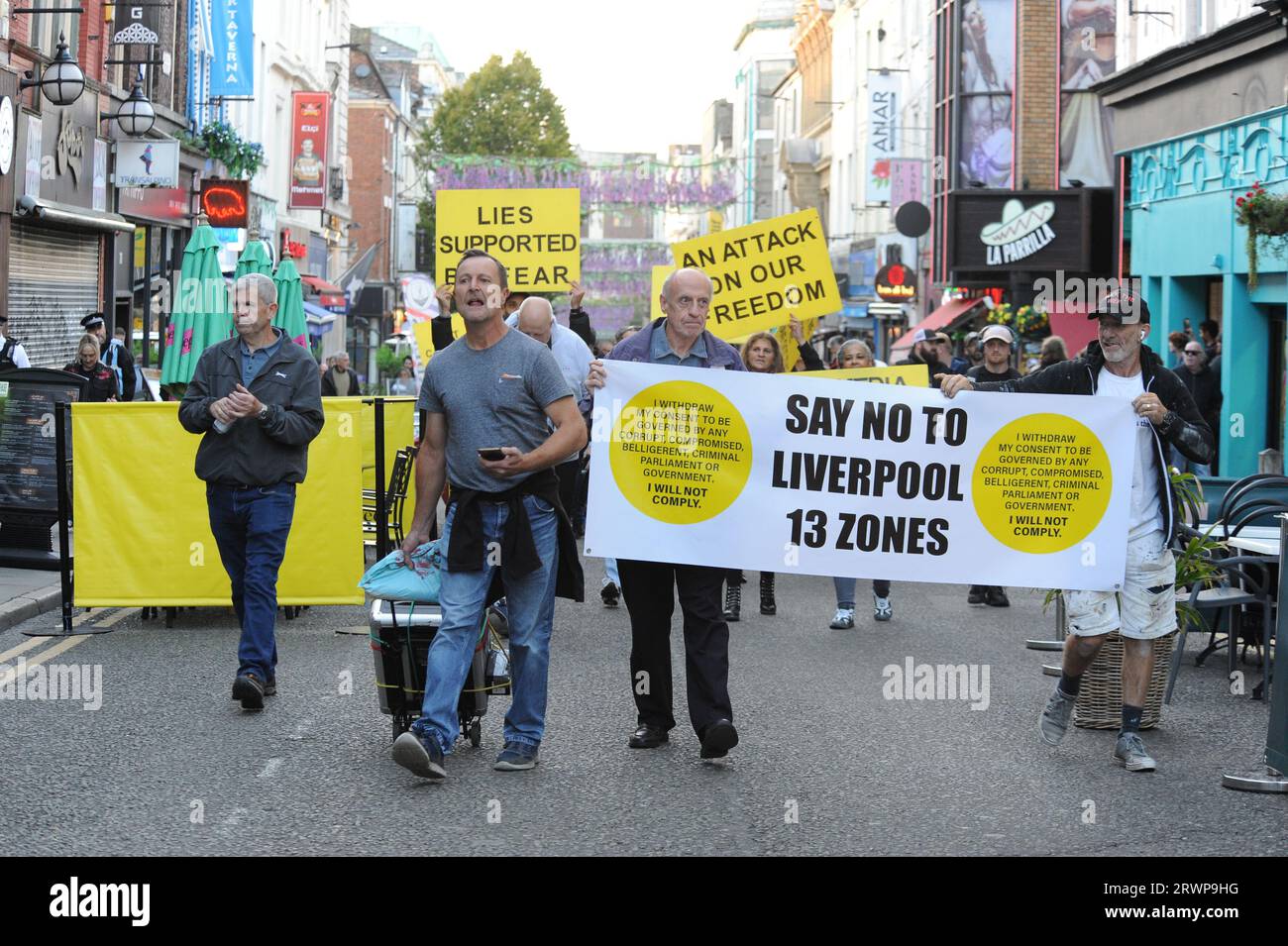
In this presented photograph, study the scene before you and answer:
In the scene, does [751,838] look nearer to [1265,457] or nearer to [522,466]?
[522,466]

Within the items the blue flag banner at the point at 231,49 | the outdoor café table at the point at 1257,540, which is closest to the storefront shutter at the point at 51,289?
the blue flag banner at the point at 231,49

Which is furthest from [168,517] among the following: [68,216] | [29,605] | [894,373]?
[68,216]

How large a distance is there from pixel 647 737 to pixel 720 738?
A: 55 cm

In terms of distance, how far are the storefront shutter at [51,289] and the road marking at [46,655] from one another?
12571 mm

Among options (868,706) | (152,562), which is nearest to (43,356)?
(152,562)

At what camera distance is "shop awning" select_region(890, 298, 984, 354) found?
117ft

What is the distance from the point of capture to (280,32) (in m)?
45.6

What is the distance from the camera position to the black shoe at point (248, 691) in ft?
26.8

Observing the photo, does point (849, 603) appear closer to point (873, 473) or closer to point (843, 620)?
point (843, 620)

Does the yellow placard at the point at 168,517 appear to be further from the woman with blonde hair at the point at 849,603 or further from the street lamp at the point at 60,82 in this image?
the street lamp at the point at 60,82

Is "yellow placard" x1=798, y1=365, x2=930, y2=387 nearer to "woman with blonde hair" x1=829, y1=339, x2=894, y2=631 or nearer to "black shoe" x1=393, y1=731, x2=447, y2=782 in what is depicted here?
"woman with blonde hair" x1=829, y1=339, x2=894, y2=631

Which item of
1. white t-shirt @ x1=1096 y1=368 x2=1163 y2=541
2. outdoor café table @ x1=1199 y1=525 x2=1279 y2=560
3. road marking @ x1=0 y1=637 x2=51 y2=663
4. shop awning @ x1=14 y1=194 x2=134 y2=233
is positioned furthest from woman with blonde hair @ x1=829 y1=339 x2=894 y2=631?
shop awning @ x1=14 y1=194 x2=134 y2=233

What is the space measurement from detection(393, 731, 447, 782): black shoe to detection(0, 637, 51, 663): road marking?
13.3 feet
